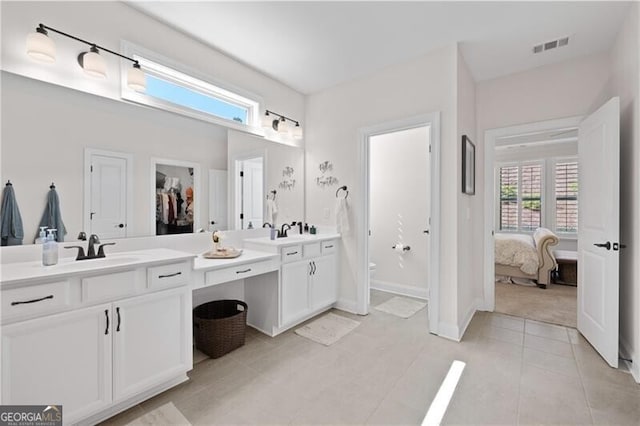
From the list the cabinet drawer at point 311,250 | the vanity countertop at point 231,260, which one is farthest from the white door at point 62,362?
the cabinet drawer at point 311,250

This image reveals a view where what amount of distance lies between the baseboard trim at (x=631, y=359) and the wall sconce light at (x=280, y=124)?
12.0 feet

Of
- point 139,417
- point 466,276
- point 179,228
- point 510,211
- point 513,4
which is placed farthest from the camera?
point 510,211

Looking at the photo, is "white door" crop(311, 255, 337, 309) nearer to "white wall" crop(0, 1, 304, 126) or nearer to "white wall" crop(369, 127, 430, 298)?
"white wall" crop(369, 127, 430, 298)

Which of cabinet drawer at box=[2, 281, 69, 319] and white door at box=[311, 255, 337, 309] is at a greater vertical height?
cabinet drawer at box=[2, 281, 69, 319]

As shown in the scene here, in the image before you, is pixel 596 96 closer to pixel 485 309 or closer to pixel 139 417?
pixel 485 309

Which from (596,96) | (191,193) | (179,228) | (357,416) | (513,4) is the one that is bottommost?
(357,416)

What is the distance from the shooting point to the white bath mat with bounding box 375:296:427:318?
3.38m

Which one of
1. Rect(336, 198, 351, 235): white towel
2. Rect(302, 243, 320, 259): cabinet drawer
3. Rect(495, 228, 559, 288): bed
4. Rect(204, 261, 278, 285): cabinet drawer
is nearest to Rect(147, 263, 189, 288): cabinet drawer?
Rect(204, 261, 278, 285): cabinet drawer

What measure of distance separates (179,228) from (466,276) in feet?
9.62

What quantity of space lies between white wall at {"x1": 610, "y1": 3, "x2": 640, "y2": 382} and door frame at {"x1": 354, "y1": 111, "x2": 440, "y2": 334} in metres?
1.38

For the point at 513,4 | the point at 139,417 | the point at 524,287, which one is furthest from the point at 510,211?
the point at 139,417

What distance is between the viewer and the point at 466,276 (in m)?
3.10

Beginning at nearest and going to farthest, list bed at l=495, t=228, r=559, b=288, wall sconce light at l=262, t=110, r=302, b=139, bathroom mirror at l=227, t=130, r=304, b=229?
1. bathroom mirror at l=227, t=130, r=304, b=229
2. wall sconce light at l=262, t=110, r=302, b=139
3. bed at l=495, t=228, r=559, b=288

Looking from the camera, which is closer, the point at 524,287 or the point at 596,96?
the point at 596,96
